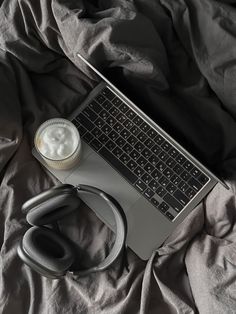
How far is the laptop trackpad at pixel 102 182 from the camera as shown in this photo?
786mm

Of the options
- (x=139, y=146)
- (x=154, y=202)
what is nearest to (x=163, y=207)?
(x=154, y=202)

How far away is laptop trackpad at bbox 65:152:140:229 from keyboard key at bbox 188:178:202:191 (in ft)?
0.32

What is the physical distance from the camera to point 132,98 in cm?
84

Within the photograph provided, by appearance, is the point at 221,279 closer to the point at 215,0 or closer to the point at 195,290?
the point at 195,290

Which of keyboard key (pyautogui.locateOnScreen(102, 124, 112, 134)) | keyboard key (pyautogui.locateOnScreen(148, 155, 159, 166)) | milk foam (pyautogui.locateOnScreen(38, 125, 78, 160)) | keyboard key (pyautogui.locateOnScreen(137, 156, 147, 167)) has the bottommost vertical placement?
milk foam (pyautogui.locateOnScreen(38, 125, 78, 160))

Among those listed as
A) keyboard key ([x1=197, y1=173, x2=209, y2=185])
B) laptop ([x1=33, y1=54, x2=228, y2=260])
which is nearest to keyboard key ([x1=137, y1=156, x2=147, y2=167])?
laptop ([x1=33, y1=54, x2=228, y2=260])

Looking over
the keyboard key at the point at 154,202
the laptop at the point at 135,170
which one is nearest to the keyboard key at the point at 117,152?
the laptop at the point at 135,170

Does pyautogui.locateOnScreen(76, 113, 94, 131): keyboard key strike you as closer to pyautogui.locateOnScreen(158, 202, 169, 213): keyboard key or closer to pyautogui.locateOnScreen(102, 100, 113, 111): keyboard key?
pyautogui.locateOnScreen(102, 100, 113, 111): keyboard key

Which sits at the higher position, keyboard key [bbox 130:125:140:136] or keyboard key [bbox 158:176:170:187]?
keyboard key [bbox 130:125:140:136]

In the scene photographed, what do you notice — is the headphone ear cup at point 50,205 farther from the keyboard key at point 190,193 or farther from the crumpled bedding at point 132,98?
the keyboard key at point 190,193

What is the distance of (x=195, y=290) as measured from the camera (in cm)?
71

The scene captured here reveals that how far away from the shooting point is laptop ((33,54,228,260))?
0.79 meters

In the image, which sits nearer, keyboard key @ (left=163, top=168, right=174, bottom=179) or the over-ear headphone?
the over-ear headphone

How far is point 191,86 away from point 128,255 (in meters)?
0.32
